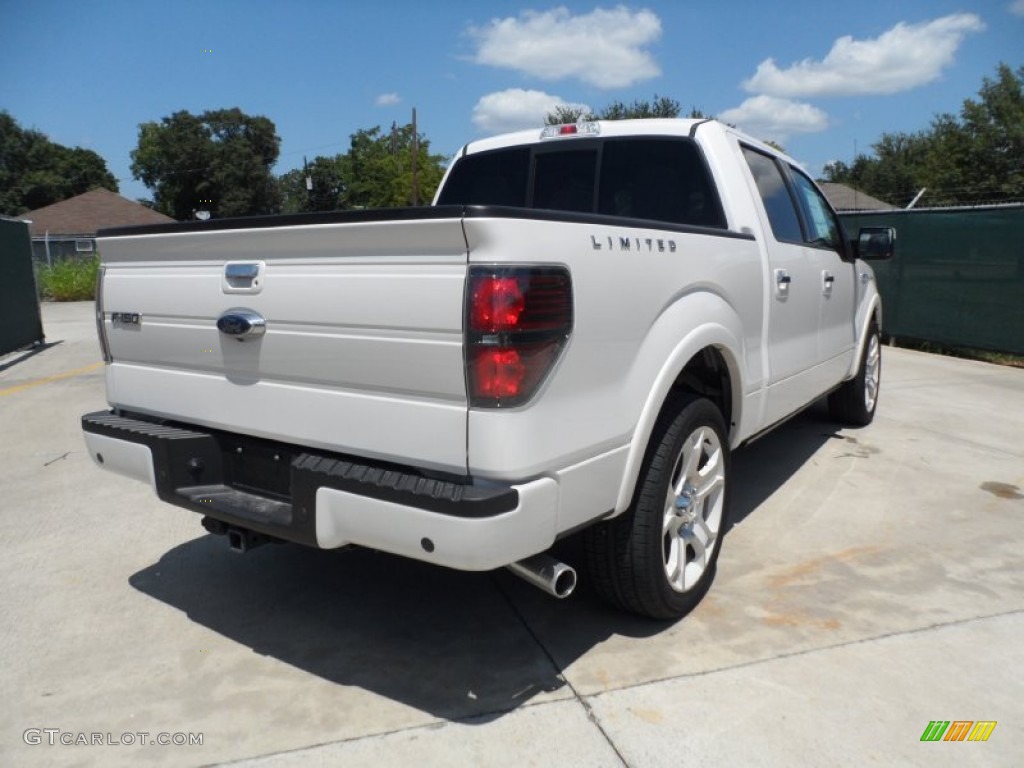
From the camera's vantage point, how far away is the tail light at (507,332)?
2.10 metres

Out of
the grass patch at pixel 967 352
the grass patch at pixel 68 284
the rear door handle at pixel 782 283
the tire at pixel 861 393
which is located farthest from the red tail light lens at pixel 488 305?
the grass patch at pixel 68 284

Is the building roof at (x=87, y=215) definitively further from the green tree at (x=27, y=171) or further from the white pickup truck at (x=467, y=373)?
the white pickup truck at (x=467, y=373)

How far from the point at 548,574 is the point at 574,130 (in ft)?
8.48

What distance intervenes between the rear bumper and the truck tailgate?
7 centimetres

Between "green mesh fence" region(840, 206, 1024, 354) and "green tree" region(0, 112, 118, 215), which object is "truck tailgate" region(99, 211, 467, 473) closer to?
"green mesh fence" region(840, 206, 1024, 354)

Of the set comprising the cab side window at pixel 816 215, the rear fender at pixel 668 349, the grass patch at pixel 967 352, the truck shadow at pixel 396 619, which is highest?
the cab side window at pixel 816 215

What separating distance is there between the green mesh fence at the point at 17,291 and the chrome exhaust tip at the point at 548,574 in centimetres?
1042

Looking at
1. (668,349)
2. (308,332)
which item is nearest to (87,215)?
(308,332)

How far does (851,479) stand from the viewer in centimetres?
504

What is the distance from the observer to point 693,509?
314cm

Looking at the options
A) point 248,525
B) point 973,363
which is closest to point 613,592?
point 248,525

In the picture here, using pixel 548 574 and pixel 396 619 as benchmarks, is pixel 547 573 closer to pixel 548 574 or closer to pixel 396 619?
pixel 548 574

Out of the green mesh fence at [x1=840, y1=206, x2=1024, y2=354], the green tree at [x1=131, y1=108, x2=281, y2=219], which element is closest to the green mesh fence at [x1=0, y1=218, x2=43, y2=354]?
the green mesh fence at [x1=840, y1=206, x2=1024, y2=354]

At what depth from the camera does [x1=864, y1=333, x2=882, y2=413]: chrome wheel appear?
6297 millimetres
